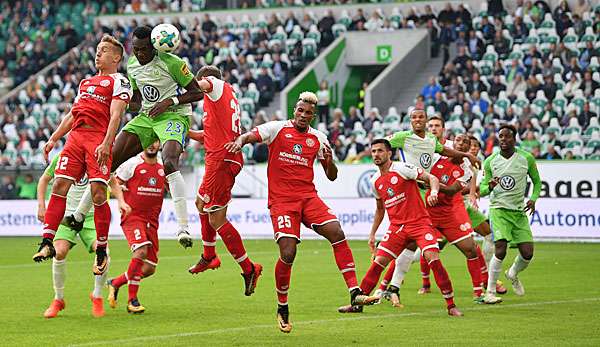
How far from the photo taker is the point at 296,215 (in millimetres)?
12945

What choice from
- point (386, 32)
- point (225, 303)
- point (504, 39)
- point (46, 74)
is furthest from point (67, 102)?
point (225, 303)

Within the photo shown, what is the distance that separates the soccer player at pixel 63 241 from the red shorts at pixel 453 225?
14.4 feet

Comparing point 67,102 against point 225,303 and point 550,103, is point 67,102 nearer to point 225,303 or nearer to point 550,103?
point 550,103

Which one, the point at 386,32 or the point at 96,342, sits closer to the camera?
the point at 96,342

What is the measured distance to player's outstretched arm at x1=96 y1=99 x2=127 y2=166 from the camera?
43.2ft

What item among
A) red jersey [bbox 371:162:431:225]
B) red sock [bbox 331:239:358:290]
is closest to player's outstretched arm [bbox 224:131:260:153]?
red sock [bbox 331:239:358:290]

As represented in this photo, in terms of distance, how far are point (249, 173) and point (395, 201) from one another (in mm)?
17985

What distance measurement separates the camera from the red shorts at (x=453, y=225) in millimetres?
15562

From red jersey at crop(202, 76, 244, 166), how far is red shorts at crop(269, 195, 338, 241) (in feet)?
4.80

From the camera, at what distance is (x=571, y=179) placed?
28.1m

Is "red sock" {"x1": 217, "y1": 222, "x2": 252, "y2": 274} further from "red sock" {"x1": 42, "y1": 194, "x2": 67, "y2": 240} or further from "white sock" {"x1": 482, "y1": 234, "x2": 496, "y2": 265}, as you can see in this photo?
"white sock" {"x1": 482, "y1": 234, "x2": 496, "y2": 265}

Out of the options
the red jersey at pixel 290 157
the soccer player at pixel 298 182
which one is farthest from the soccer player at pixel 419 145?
the red jersey at pixel 290 157

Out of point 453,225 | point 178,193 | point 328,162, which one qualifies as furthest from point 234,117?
point 453,225

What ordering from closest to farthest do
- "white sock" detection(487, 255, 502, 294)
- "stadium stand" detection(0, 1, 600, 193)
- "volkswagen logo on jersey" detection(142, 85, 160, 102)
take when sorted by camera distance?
"volkswagen logo on jersey" detection(142, 85, 160, 102), "white sock" detection(487, 255, 502, 294), "stadium stand" detection(0, 1, 600, 193)
